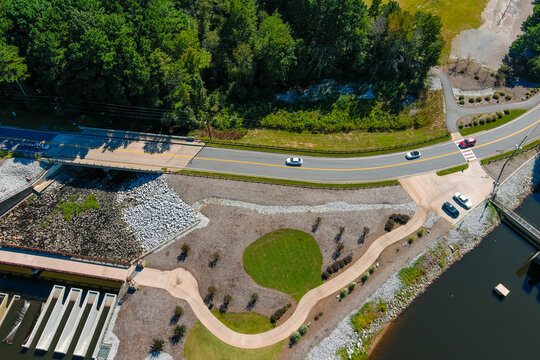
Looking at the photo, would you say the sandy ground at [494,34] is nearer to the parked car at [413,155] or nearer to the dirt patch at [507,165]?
the dirt patch at [507,165]

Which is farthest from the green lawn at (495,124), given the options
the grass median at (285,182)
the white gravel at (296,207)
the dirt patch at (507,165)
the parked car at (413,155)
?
the white gravel at (296,207)

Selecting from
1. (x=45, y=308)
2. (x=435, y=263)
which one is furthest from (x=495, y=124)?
(x=45, y=308)

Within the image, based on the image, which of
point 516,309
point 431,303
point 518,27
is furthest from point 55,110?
point 518,27

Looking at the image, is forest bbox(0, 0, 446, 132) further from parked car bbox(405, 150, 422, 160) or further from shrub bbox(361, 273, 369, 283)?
shrub bbox(361, 273, 369, 283)

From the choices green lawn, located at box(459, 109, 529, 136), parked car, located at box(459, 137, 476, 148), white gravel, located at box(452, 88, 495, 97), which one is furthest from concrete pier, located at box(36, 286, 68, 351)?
white gravel, located at box(452, 88, 495, 97)

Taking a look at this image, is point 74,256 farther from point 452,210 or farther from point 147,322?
point 452,210
